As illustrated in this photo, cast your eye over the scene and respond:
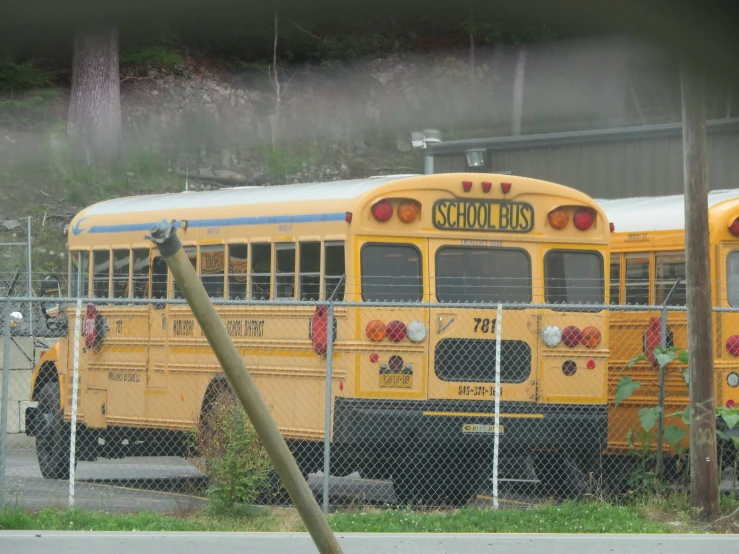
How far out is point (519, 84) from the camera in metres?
1.34

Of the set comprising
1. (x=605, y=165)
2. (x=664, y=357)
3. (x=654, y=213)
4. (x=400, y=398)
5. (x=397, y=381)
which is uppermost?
(x=605, y=165)

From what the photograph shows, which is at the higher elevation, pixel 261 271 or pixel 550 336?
pixel 261 271

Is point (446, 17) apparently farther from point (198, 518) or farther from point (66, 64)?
point (198, 518)

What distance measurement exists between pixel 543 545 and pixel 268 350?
152 inches

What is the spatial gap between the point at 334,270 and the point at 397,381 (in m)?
1.10

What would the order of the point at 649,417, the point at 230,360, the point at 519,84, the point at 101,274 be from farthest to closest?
1. the point at 101,274
2. the point at 649,417
3. the point at 230,360
4. the point at 519,84

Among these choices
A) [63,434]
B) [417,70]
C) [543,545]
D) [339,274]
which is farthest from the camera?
[63,434]

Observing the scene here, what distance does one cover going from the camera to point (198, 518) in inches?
351

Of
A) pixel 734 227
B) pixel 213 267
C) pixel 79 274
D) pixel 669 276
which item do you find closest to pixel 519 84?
pixel 213 267

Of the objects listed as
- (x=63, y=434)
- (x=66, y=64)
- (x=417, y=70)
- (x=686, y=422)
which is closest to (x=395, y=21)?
(x=417, y=70)

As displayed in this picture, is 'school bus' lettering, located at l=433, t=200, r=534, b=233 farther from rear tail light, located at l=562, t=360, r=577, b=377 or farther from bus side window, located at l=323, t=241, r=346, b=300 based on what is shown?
rear tail light, located at l=562, t=360, r=577, b=377

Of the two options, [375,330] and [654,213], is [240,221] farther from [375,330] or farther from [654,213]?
[654,213]

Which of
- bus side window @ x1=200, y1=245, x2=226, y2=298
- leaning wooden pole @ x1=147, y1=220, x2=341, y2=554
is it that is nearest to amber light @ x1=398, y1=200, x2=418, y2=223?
bus side window @ x1=200, y1=245, x2=226, y2=298

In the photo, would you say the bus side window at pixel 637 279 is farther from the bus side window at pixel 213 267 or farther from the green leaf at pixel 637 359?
the bus side window at pixel 213 267
